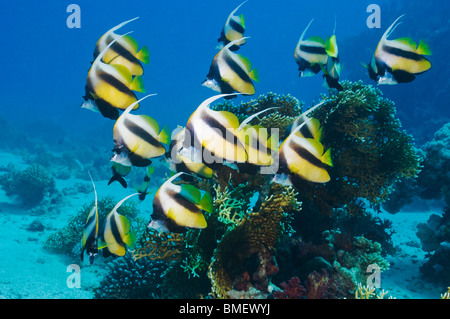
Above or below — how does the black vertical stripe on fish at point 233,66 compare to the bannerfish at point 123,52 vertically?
below

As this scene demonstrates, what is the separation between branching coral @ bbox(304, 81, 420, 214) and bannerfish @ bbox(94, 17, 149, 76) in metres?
3.00

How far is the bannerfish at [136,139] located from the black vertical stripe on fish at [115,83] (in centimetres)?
16

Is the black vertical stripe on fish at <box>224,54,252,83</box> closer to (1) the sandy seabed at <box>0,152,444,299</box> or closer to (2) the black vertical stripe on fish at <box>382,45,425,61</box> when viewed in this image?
(2) the black vertical stripe on fish at <box>382,45,425,61</box>

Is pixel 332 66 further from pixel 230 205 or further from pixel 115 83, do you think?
pixel 115 83

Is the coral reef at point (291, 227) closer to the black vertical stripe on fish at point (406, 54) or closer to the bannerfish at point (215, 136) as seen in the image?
the bannerfish at point (215, 136)

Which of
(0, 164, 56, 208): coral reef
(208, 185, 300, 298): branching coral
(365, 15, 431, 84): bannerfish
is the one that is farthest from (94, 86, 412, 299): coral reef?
(0, 164, 56, 208): coral reef

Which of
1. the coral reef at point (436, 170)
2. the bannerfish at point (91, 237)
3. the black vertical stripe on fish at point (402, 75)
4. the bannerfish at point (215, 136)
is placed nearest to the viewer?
the bannerfish at point (215, 136)

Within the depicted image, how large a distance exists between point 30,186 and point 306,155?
455 inches

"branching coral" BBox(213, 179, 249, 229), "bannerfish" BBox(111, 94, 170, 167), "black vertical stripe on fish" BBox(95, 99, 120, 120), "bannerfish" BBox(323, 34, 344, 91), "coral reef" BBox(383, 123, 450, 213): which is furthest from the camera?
"coral reef" BBox(383, 123, 450, 213)

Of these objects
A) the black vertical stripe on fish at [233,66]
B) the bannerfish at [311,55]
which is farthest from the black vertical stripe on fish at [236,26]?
the black vertical stripe on fish at [233,66]

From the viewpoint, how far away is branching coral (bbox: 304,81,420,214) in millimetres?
4539

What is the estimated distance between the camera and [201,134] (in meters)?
2.12

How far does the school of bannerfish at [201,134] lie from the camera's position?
7.06ft

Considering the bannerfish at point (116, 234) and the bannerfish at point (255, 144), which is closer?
the bannerfish at point (255, 144)
